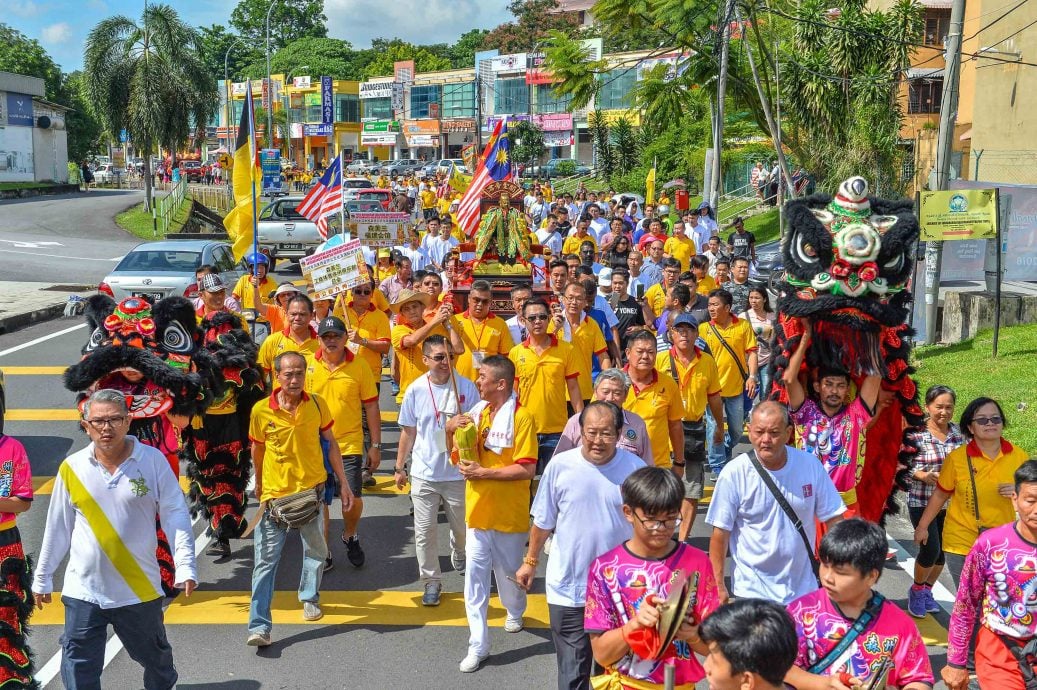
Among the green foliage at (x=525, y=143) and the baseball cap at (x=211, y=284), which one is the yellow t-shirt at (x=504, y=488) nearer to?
the baseball cap at (x=211, y=284)

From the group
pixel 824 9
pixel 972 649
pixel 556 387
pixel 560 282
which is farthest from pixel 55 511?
pixel 824 9

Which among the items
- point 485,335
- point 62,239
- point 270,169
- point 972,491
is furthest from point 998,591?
point 270,169

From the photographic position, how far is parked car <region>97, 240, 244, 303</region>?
1844 centimetres

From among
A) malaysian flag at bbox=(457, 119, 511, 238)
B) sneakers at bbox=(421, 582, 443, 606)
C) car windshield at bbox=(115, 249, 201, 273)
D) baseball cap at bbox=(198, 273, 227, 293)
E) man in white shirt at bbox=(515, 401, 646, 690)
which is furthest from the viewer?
car windshield at bbox=(115, 249, 201, 273)

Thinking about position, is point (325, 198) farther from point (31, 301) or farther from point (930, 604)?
point (31, 301)

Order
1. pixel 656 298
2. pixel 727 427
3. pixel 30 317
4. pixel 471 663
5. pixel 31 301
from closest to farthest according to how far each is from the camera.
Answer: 1. pixel 471 663
2. pixel 727 427
3. pixel 656 298
4. pixel 30 317
5. pixel 31 301

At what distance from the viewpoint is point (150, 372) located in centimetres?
729

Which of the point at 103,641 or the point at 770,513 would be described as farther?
the point at 103,641

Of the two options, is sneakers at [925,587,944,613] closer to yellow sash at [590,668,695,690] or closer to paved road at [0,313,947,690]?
paved road at [0,313,947,690]

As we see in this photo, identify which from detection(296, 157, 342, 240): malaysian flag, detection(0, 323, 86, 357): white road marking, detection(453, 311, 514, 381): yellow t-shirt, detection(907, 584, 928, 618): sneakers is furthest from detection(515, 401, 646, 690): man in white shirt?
detection(0, 323, 86, 357): white road marking

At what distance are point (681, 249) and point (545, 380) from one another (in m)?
9.42

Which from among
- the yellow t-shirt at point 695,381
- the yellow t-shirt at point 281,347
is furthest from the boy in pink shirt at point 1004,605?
the yellow t-shirt at point 281,347

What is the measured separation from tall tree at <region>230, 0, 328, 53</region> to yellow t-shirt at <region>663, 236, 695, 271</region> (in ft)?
317

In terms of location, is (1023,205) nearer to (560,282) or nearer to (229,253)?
(560,282)
